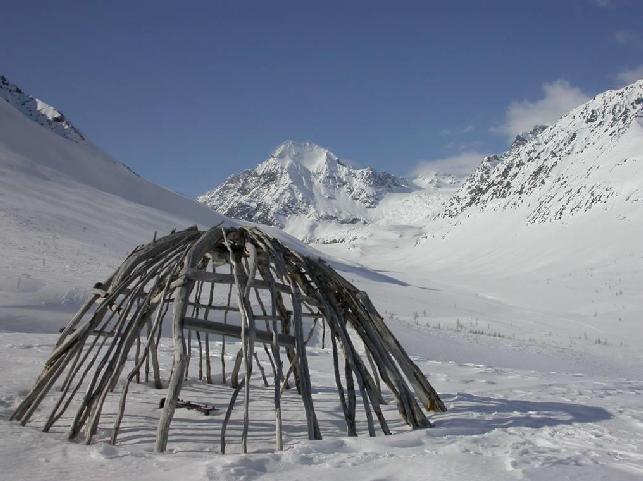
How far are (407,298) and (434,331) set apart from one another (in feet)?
34.7

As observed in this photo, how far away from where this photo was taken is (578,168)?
62.5m

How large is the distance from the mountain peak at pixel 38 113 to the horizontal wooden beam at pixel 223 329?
43.7 meters

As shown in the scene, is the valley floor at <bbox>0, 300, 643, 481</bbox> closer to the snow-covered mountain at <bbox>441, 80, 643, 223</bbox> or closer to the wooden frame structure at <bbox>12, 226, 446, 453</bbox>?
Result: the wooden frame structure at <bbox>12, 226, 446, 453</bbox>

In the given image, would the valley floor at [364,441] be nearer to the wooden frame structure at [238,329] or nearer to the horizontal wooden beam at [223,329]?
the wooden frame structure at [238,329]

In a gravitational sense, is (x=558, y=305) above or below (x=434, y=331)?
above

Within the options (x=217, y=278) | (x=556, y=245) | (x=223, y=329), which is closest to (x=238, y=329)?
(x=223, y=329)

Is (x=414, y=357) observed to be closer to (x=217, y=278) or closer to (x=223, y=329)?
(x=223, y=329)

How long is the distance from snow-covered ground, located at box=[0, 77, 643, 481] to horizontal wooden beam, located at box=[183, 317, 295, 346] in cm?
75

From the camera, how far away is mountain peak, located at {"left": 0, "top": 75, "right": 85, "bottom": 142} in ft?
146

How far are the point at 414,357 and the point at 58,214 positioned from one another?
1697 centimetres

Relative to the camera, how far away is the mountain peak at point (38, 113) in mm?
44406

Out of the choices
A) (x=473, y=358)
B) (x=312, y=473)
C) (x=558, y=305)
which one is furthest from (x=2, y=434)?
(x=558, y=305)

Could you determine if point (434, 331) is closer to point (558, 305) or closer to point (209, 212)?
point (558, 305)

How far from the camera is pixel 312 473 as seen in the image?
3273 millimetres
